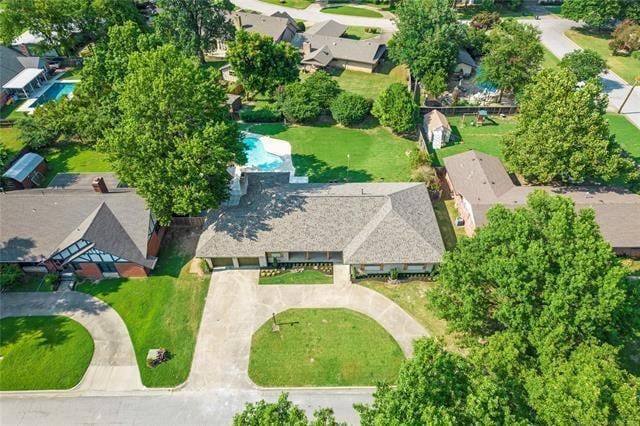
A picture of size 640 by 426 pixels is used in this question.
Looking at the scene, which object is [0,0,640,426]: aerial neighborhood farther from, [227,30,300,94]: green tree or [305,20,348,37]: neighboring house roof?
[305,20,348,37]: neighboring house roof

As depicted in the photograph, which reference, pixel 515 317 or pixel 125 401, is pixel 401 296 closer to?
pixel 515 317

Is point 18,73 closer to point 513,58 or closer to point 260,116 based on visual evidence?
point 260,116

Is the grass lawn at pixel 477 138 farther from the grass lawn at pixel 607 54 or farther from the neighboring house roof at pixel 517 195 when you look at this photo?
the grass lawn at pixel 607 54

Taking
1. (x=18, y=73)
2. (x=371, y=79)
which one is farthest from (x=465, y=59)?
(x=18, y=73)

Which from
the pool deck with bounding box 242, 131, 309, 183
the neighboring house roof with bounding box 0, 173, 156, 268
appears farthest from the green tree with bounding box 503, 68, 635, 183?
the neighboring house roof with bounding box 0, 173, 156, 268

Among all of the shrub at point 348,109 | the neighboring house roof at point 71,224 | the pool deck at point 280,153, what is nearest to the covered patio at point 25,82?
the neighboring house roof at point 71,224

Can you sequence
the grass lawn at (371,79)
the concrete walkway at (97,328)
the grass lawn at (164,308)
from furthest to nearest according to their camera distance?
the grass lawn at (371,79) → the grass lawn at (164,308) → the concrete walkway at (97,328)
